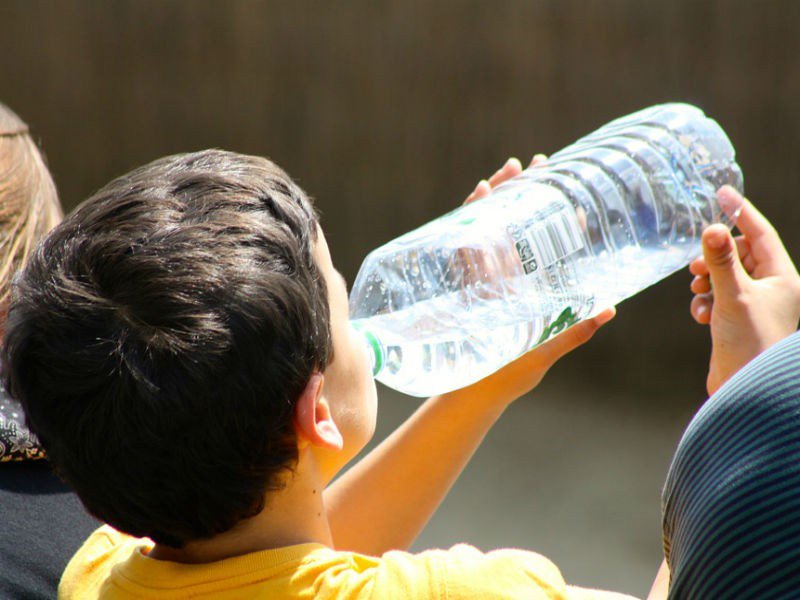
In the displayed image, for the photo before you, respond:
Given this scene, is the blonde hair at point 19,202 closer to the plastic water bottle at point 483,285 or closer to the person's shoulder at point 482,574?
the plastic water bottle at point 483,285

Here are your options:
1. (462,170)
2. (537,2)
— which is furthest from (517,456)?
(537,2)

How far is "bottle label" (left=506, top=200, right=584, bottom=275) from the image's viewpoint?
97 centimetres

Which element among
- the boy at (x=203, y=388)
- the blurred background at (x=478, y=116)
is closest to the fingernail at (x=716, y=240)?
the boy at (x=203, y=388)

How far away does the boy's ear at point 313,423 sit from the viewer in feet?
1.96

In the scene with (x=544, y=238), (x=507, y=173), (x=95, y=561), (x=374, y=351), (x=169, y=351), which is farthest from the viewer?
(x=507, y=173)

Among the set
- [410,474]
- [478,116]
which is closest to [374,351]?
[410,474]

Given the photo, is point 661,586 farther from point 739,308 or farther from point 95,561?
point 95,561

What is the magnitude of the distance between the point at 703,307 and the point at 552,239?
0.19 m

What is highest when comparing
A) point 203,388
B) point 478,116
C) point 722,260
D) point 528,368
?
point 203,388

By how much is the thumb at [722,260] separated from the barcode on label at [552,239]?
5.9 inches

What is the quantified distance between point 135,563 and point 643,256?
3.02 feet

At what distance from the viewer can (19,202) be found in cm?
92

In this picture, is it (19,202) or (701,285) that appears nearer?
(19,202)

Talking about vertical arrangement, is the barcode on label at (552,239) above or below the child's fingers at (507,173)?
below
